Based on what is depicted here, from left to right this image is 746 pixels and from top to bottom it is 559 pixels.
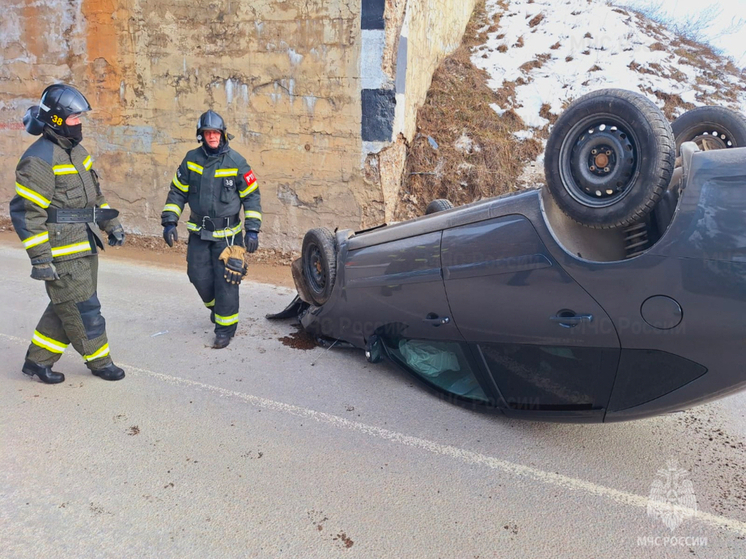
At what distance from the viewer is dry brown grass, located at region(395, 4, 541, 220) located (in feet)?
29.2

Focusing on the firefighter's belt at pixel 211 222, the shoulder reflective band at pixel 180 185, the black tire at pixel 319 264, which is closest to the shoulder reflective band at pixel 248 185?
the firefighter's belt at pixel 211 222

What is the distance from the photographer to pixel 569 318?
9.57ft

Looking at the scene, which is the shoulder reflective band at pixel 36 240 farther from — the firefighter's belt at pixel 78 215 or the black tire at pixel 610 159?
the black tire at pixel 610 159

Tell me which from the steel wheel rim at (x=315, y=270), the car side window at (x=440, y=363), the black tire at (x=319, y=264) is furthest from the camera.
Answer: the steel wheel rim at (x=315, y=270)

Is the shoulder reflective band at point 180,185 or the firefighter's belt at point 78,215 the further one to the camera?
the shoulder reflective band at point 180,185

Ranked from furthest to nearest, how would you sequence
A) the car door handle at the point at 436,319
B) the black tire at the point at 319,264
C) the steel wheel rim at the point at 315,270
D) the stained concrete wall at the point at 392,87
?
1. the stained concrete wall at the point at 392,87
2. the steel wheel rim at the point at 315,270
3. the black tire at the point at 319,264
4. the car door handle at the point at 436,319

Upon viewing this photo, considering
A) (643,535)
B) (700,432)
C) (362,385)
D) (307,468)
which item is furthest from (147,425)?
(700,432)

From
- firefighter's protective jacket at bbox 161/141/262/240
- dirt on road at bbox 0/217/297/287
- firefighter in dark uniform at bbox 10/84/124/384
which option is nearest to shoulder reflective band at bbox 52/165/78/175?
firefighter in dark uniform at bbox 10/84/124/384

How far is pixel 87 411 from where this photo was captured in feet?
11.7

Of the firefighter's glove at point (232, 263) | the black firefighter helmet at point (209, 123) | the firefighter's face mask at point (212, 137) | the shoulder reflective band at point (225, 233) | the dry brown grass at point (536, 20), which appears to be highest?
the dry brown grass at point (536, 20)

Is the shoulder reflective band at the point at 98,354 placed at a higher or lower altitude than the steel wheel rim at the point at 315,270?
lower

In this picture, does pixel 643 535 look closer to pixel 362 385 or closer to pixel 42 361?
Answer: pixel 362 385

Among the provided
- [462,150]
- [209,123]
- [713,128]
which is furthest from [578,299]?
[462,150]

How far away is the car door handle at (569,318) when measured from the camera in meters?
2.86
